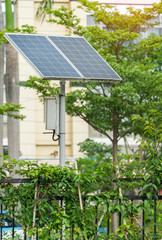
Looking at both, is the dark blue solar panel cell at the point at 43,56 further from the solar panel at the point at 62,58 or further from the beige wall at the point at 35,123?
the beige wall at the point at 35,123

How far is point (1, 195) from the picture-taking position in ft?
19.9

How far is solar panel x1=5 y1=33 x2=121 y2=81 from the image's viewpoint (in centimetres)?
733

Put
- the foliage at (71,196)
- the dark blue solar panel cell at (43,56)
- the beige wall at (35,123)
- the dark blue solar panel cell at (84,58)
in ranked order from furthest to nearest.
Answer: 1. the beige wall at (35,123)
2. the dark blue solar panel cell at (84,58)
3. the dark blue solar panel cell at (43,56)
4. the foliage at (71,196)

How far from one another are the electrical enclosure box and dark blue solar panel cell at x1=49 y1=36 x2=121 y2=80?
0.59m

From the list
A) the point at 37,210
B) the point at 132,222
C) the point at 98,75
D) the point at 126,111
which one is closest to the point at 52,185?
the point at 37,210

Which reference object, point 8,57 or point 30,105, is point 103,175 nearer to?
point 8,57

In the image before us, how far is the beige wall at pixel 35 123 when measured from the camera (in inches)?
1264

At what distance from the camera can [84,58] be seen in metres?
7.99

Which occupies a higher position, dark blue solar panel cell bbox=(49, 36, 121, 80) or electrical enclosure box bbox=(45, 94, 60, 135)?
dark blue solar panel cell bbox=(49, 36, 121, 80)

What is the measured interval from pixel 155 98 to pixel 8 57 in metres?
5.86

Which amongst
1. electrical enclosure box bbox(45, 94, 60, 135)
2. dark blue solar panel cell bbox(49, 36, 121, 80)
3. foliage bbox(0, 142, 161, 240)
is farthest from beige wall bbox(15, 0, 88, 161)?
foliage bbox(0, 142, 161, 240)

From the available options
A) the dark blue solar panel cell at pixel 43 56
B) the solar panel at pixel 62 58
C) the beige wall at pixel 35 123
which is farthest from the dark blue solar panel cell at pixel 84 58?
the beige wall at pixel 35 123

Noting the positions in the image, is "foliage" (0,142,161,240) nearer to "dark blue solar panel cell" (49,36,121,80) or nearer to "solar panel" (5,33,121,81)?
"solar panel" (5,33,121,81)

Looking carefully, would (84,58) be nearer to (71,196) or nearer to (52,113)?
(52,113)
